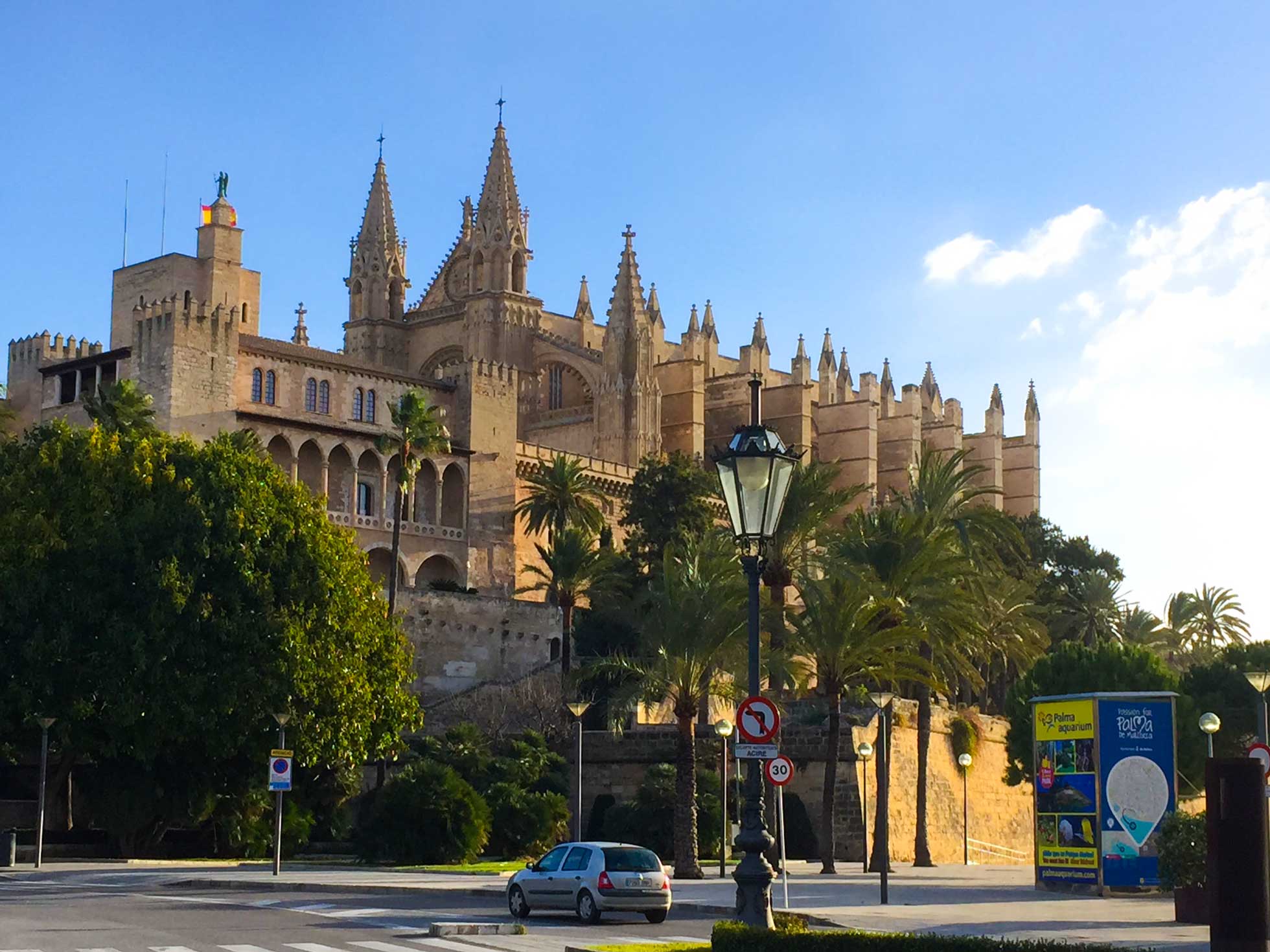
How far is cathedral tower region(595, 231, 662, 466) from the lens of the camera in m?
78.5

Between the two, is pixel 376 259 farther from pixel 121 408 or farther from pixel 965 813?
pixel 965 813

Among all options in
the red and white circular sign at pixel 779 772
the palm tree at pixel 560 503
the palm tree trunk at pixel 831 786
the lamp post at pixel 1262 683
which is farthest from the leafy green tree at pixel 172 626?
the palm tree at pixel 560 503

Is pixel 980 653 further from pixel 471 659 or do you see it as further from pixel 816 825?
pixel 471 659

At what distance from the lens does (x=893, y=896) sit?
28328mm

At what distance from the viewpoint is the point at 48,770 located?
137ft

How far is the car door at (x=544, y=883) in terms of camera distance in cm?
2327

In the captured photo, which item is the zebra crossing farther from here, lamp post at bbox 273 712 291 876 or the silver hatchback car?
lamp post at bbox 273 712 291 876

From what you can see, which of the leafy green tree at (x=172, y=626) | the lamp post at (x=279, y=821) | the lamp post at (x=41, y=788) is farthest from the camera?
the leafy green tree at (x=172, y=626)

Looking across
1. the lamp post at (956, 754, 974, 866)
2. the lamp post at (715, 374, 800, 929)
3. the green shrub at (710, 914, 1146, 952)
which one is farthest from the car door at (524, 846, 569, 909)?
the lamp post at (956, 754, 974, 866)

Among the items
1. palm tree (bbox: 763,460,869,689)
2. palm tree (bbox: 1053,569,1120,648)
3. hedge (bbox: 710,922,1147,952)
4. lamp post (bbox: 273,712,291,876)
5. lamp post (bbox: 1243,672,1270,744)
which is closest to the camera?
hedge (bbox: 710,922,1147,952)

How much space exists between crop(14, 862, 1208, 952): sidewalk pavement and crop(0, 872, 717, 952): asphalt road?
1.32 meters

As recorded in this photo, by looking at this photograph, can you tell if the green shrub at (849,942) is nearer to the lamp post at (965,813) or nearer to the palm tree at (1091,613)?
the lamp post at (965,813)

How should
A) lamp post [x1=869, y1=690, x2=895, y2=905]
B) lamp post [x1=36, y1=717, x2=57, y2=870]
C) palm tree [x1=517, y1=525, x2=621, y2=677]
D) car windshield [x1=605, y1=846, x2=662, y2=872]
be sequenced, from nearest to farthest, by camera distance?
car windshield [x1=605, y1=846, x2=662, y2=872] → lamp post [x1=869, y1=690, x2=895, y2=905] → lamp post [x1=36, y1=717, x2=57, y2=870] → palm tree [x1=517, y1=525, x2=621, y2=677]

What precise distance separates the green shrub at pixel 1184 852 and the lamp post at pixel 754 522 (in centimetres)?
1145
